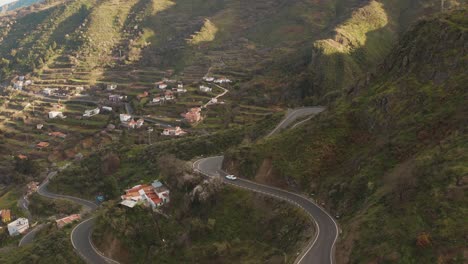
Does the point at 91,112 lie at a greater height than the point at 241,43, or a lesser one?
lesser

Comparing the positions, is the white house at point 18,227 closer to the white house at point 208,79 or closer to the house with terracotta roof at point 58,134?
the house with terracotta roof at point 58,134

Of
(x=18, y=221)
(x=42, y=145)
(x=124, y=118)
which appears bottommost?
(x=42, y=145)

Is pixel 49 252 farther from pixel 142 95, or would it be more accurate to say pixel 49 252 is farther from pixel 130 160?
pixel 142 95

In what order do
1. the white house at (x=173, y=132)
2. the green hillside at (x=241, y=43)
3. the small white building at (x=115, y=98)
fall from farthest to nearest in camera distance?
1. the small white building at (x=115, y=98)
2. the green hillside at (x=241, y=43)
3. the white house at (x=173, y=132)

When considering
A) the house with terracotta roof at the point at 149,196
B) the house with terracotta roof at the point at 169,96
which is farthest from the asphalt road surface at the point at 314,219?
the house with terracotta roof at the point at 169,96

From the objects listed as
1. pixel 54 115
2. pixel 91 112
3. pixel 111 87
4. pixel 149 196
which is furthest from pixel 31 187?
pixel 111 87

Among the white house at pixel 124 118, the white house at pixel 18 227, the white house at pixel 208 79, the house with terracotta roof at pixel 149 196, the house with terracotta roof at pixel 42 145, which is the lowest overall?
the house with terracotta roof at pixel 42 145
